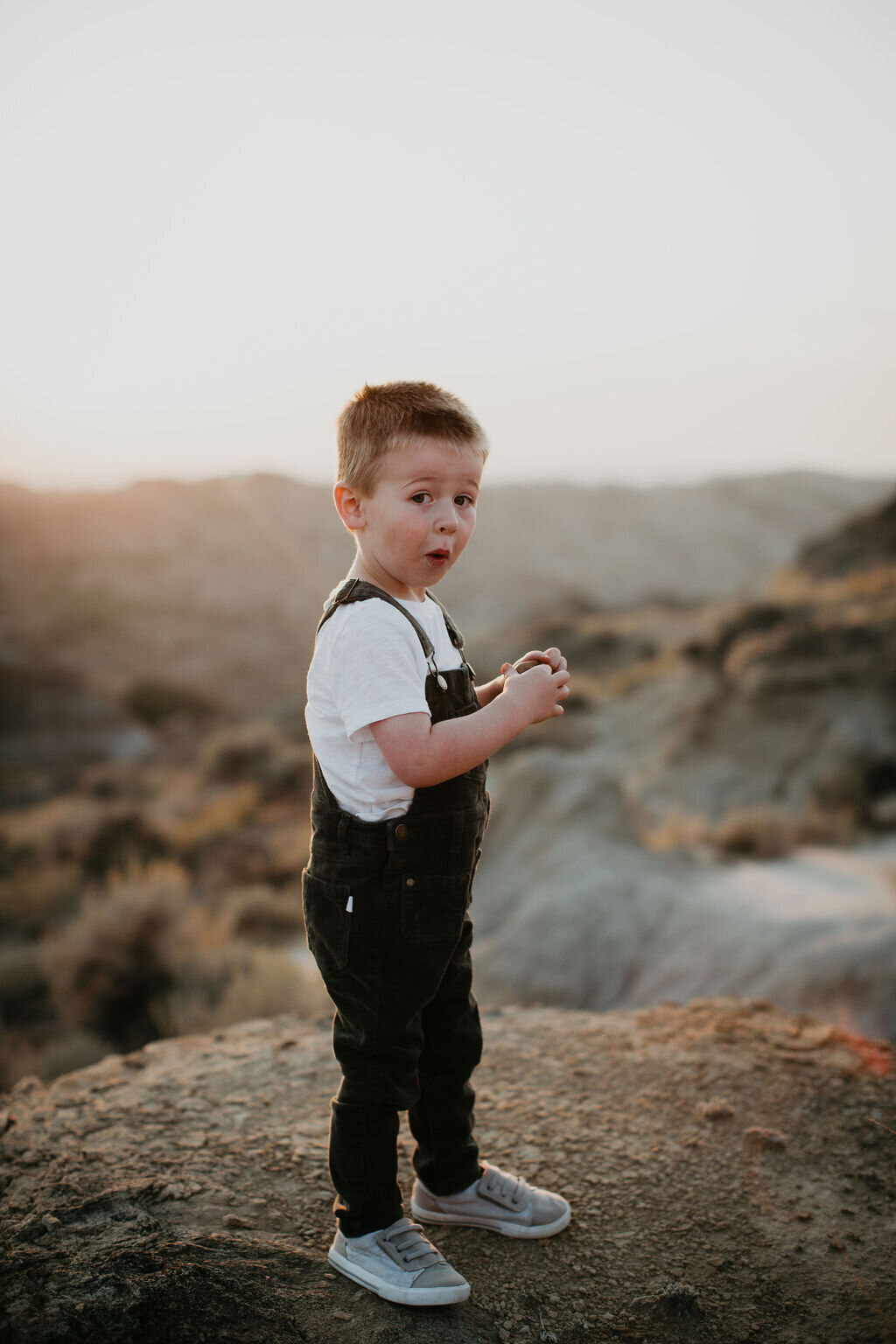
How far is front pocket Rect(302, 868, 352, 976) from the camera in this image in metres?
1.84

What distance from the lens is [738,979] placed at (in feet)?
18.0

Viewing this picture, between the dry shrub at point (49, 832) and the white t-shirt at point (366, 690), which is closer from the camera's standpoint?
the white t-shirt at point (366, 690)

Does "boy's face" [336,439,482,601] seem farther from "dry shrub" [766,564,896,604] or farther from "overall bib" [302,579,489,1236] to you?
"dry shrub" [766,564,896,604]

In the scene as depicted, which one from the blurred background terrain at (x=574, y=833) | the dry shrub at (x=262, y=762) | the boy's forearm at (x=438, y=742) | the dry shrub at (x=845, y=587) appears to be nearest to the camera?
the boy's forearm at (x=438, y=742)

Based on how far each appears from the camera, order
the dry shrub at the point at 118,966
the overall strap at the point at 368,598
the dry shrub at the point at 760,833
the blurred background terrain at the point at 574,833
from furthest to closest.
Answer: 1. the dry shrub at the point at 760,833
2. the dry shrub at the point at 118,966
3. the blurred background terrain at the point at 574,833
4. the overall strap at the point at 368,598

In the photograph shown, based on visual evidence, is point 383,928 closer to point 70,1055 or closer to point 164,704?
point 70,1055

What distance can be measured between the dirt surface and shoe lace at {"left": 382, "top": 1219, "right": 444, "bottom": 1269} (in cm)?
9

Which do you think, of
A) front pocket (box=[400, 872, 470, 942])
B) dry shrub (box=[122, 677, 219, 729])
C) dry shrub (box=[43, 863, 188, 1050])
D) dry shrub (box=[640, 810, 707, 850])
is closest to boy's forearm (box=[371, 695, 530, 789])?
front pocket (box=[400, 872, 470, 942])

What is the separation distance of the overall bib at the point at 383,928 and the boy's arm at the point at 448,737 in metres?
0.14

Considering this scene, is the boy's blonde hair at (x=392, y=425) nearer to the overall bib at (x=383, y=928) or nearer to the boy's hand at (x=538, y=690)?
the overall bib at (x=383, y=928)

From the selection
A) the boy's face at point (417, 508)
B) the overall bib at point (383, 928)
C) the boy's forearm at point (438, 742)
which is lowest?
the overall bib at point (383, 928)

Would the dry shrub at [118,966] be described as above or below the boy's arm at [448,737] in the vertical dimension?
below

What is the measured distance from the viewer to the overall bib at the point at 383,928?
6.00 ft

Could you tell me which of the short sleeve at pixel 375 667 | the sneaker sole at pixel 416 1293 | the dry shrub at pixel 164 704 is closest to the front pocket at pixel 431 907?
the short sleeve at pixel 375 667
